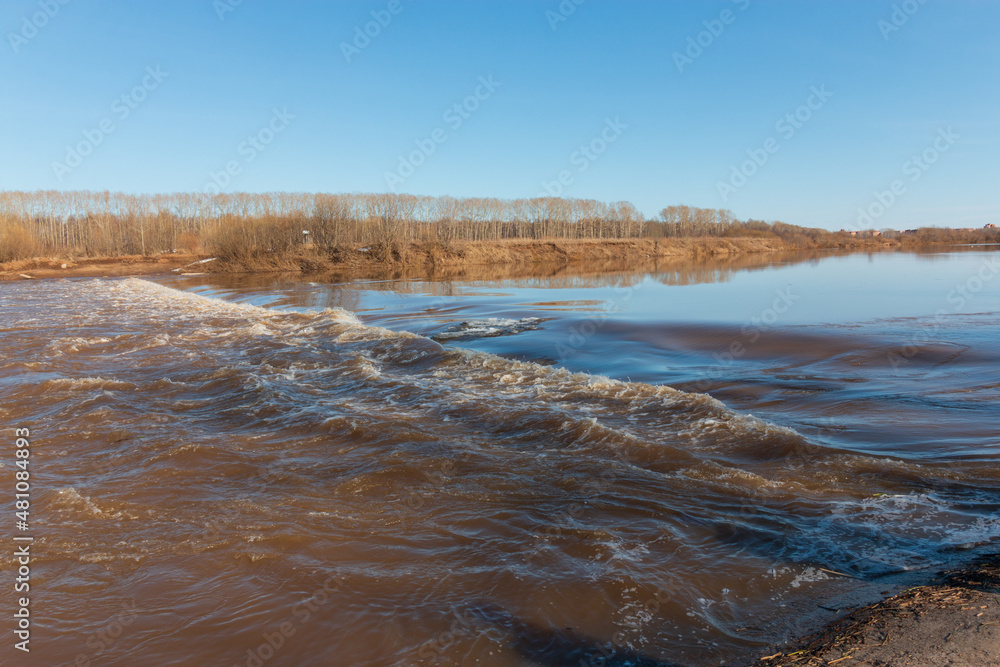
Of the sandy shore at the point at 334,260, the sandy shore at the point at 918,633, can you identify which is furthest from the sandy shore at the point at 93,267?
the sandy shore at the point at 918,633

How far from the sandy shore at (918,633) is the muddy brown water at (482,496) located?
1.07 feet

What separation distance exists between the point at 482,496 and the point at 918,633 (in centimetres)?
331

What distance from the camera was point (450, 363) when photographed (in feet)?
35.9

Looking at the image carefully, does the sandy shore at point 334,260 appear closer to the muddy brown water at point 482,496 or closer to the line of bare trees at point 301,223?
the line of bare trees at point 301,223

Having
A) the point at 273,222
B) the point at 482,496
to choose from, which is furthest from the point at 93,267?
the point at 482,496

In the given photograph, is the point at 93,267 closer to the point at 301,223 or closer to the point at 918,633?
the point at 301,223

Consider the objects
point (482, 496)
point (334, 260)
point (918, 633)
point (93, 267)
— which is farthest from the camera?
point (93, 267)

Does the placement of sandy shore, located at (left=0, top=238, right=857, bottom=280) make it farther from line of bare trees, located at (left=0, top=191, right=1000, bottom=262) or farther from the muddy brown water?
the muddy brown water

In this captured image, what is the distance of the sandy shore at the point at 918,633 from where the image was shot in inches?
103

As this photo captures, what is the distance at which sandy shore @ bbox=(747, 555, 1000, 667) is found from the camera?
2.61 metres

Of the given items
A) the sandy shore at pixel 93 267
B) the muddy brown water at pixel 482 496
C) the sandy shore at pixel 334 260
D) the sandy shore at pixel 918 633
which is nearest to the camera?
the sandy shore at pixel 918 633

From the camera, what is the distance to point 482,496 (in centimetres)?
527

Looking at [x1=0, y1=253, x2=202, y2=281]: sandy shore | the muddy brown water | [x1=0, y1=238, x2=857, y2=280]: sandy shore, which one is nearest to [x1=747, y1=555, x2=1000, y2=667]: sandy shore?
the muddy brown water

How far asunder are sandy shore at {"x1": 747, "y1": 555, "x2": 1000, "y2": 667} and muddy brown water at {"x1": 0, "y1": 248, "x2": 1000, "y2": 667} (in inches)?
12.8
